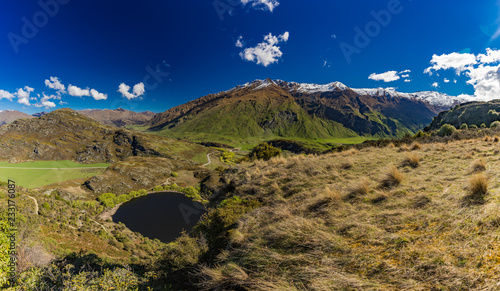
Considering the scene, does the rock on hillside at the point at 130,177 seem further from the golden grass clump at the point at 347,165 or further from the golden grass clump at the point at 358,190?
the golden grass clump at the point at 358,190

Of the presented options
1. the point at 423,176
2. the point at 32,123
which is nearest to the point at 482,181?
the point at 423,176

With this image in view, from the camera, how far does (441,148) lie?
474 inches

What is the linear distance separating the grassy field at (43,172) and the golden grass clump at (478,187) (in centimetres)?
12177

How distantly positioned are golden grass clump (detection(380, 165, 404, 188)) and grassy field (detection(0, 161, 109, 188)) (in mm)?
119925

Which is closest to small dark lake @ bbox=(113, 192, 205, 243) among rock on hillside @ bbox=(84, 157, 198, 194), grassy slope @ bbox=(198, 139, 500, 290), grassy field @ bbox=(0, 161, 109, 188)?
rock on hillside @ bbox=(84, 157, 198, 194)

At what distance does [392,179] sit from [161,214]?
6661 centimetres

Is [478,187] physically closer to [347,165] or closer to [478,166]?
[478,166]

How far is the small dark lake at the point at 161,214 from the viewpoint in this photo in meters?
49.4

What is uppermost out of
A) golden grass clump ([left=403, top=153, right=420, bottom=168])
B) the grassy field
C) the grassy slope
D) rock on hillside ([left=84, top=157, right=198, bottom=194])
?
the grassy field

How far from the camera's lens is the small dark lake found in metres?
49.4

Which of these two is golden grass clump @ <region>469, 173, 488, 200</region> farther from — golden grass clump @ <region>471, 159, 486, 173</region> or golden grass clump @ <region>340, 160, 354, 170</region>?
golden grass clump @ <region>340, 160, 354, 170</region>

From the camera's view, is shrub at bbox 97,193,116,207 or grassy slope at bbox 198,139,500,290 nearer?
grassy slope at bbox 198,139,500,290

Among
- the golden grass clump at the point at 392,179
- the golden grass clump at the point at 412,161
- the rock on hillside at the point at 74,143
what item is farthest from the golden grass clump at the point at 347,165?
the rock on hillside at the point at 74,143

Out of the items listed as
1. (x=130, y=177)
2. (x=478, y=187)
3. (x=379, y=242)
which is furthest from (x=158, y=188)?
(x=478, y=187)
